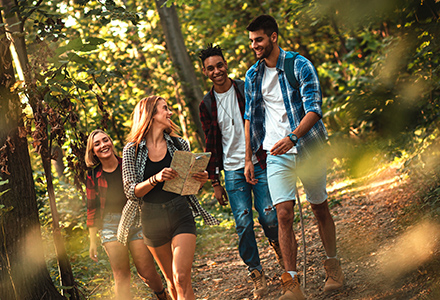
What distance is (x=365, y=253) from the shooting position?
17.5 ft

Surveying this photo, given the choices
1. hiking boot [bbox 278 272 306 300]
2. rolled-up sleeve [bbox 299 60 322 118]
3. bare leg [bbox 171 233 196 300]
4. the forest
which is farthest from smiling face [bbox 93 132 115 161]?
hiking boot [bbox 278 272 306 300]

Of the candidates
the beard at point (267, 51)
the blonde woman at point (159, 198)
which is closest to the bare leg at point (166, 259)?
the blonde woman at point (159, 198)

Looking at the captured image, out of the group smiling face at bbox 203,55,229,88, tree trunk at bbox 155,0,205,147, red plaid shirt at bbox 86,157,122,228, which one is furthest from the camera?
→ tree trunk at bbox 155,0,205,147

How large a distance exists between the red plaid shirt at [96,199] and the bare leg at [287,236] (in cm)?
199

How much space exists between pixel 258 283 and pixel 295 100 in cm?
209

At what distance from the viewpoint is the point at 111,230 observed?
5.05m

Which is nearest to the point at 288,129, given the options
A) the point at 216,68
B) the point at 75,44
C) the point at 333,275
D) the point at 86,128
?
the point at 216,68

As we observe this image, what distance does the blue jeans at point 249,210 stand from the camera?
17.0 ft

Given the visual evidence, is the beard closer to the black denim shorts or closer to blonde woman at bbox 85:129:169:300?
the black denim shorts

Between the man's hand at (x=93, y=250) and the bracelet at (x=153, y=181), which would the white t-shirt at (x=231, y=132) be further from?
the man's hand at (x=93, y=250)

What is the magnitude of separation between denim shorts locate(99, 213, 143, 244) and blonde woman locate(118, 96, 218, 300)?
38 cm

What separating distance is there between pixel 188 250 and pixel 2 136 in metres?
2.21

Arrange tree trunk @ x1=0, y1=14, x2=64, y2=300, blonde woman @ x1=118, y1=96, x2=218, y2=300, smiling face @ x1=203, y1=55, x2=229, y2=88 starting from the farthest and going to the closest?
smiling face @ x1=203, y1=55, x2=229, y2=88, tree trunk @ x1=0, y1=14, x2=64, y2=300, blonde woman @ x1=118, y1=96, x2=218, y2=300

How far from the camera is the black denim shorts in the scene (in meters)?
4.05
